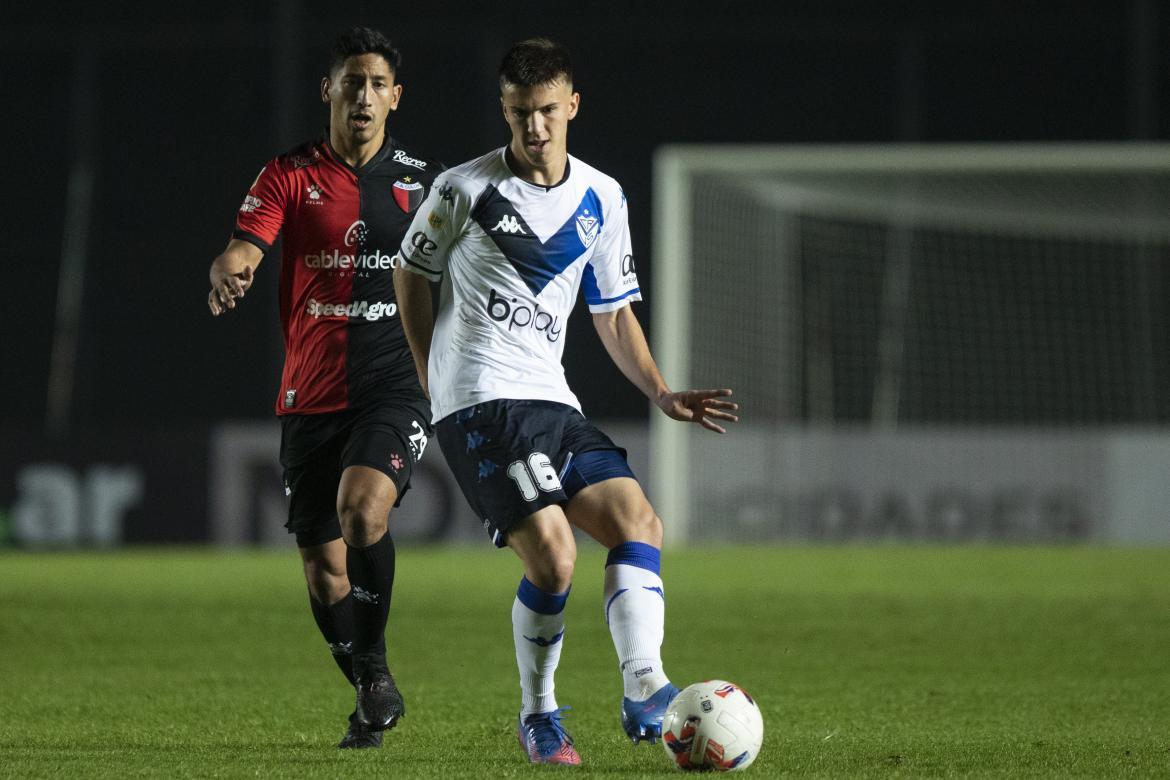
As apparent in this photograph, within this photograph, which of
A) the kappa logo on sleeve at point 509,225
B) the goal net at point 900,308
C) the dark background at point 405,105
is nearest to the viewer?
the kappa logo on sleeve at point 509,225

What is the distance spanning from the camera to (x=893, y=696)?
261 inches

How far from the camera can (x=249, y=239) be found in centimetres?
545

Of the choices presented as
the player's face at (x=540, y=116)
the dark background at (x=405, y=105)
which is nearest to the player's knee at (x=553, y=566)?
the player's face at (x=540, y=116)

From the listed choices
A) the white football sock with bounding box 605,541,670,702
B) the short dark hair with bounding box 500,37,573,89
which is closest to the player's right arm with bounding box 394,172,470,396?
the short dark hair with bounding box 500,37,573,89

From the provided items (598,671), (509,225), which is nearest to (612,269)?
(509,225)

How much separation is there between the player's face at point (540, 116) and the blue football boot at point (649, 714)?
149 centimetres

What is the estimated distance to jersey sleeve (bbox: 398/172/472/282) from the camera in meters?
4.98

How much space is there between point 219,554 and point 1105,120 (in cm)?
1187

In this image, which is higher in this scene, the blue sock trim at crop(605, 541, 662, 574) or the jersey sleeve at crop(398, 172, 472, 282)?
the jersey sleeve at crop(398, 172, 472, 282)

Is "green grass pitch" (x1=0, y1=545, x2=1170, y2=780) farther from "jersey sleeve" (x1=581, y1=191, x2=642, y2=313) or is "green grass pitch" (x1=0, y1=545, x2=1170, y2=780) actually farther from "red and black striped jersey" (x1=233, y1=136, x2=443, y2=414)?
"jersey sleeve" (x1=581, y1=191, x2=642, y2=313)

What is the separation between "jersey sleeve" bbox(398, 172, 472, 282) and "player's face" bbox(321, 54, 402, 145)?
75 centimetres

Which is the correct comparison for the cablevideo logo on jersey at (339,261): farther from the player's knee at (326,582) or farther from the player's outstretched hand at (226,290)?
the player's knee at (326,582)

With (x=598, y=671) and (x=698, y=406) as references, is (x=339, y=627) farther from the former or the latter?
(x=598, y=671)

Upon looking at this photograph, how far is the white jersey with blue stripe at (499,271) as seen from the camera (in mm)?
4906
